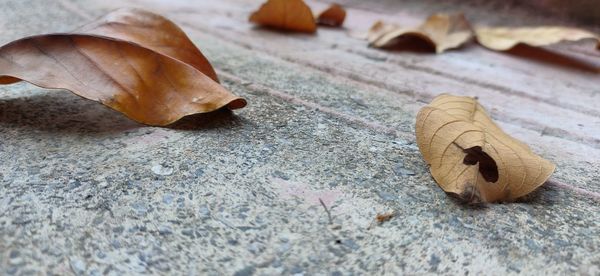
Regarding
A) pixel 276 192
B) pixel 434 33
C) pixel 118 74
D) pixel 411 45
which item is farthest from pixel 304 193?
pixel 434 33

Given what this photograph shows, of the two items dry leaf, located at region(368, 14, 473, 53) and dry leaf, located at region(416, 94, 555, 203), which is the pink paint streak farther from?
dry leaf, located at region(368, 14, 473, 53)

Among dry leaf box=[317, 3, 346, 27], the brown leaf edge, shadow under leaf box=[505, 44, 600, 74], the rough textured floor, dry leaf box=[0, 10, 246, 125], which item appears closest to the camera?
the rough textured floor

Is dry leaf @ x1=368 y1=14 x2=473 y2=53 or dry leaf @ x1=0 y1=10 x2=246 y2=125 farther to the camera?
dry leaf @ x1=368 y1=14 x2=473 y2=53

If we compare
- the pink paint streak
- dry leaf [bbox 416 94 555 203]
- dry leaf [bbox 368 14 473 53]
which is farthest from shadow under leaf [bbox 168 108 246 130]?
dry leaf [bbox 368 14 473 53]

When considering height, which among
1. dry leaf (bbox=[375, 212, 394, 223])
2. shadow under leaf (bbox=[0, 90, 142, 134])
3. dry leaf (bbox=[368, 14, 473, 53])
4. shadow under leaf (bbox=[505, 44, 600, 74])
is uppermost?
dry leaf (bbox=[368, 14, 473, 53])

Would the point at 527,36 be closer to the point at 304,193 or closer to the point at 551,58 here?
the point at 551,58

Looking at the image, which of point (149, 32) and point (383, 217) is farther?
point (149, 32)

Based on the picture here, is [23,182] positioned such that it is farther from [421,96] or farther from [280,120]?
[421,96]
